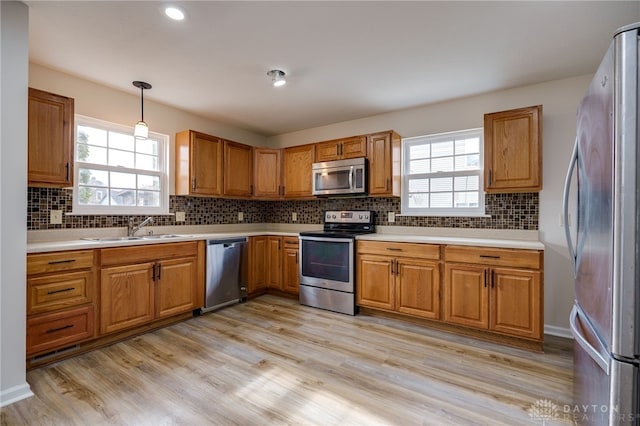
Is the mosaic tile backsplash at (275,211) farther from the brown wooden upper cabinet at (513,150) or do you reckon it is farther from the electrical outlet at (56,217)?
the brown wooden upper cabinet at (513,150)

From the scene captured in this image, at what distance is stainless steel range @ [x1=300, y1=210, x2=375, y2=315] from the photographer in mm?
3375

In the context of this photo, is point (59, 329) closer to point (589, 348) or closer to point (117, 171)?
point (117, 171)

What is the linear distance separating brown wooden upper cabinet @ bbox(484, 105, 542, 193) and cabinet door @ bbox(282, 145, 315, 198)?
2.13 metres

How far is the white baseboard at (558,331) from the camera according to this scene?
2.71m

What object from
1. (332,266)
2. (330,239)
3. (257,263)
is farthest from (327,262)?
(257,263)

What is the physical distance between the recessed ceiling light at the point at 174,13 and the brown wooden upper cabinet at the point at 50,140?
4.17ft

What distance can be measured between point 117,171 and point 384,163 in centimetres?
296

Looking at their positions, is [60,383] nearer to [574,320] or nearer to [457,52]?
[574,320]

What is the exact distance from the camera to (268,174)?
4.33 metres

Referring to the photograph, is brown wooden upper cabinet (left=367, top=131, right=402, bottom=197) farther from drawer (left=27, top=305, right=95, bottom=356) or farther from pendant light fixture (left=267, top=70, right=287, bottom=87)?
drawer (left=27, top=305, right=95, bottom=356)

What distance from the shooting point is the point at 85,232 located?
2.83 m

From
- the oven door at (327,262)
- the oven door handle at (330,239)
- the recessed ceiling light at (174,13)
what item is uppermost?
the recessed ceiling light at (174,13)

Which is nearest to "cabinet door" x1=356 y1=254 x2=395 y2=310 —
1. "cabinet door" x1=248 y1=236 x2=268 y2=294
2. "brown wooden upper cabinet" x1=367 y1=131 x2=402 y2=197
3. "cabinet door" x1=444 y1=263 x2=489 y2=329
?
"cabinet door" x1=444 y1=263 x2=489 y2=329

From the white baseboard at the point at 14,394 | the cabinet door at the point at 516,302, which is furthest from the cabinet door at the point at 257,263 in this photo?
the cabinet door at the point at 516,302
